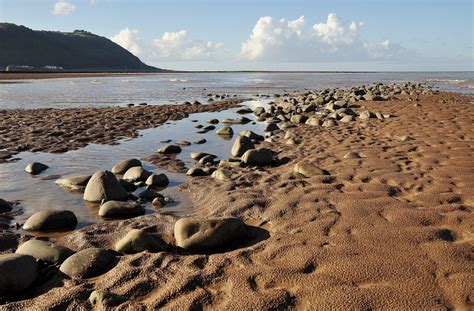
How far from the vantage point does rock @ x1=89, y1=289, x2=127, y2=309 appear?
2.96 meters

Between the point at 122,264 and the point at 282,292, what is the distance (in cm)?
156

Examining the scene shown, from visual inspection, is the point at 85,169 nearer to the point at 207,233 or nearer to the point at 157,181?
the point at 157,181

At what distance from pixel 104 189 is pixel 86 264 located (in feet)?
7.11

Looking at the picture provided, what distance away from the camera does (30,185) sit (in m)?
6.40

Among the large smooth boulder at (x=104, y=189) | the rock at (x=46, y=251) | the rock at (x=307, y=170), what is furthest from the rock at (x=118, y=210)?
the rock at (x=307, y=170)

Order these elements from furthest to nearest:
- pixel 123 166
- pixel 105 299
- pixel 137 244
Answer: pixel 123 166
pixel 137 244
pixel 105 299

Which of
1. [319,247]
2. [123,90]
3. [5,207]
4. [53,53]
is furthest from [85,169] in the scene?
[53,53]

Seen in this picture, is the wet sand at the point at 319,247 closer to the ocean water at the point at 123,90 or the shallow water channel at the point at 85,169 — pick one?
the shallow water channel at the point at 85,169

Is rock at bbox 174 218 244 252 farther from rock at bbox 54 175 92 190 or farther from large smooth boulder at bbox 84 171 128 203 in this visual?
rock at bbox 54 175 92 190

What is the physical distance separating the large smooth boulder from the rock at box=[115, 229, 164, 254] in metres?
1.64

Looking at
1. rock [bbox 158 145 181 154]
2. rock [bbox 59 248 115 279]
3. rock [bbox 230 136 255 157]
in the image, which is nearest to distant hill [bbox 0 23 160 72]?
rock [bbox 158 145 181 154]

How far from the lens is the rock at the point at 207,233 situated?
3.98 metres

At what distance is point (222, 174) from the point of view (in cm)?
663

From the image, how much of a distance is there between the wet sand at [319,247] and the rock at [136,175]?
0.82 meters
